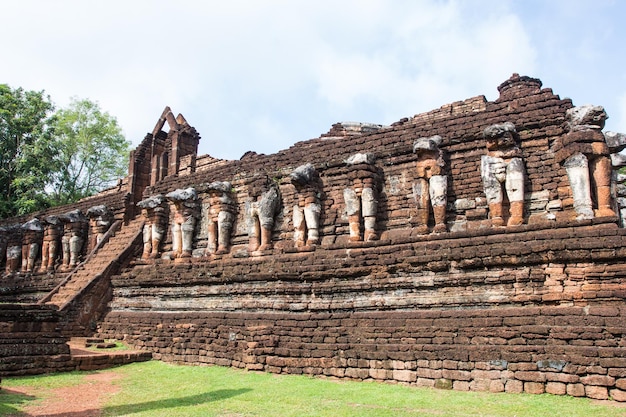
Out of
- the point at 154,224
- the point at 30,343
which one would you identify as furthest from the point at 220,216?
the point at 30,343

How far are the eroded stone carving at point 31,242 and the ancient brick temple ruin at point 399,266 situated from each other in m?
6.05

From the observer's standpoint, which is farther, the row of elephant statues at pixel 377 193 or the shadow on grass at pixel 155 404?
the row of elephant statues at pixel 377 193

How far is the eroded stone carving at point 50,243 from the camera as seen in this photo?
19.9 metres

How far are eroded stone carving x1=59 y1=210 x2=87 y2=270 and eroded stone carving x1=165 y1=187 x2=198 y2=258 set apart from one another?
5904 millimetres

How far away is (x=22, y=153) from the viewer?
1121 inches

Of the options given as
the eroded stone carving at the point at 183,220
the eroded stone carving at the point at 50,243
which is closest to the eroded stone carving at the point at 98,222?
the eroded stone carving at the point at 50,243

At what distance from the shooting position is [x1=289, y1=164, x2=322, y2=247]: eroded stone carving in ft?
39.7

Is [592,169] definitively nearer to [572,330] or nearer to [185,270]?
[572,330]

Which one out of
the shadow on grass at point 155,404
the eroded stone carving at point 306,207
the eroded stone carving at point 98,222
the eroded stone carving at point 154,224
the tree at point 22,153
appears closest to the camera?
the shadow on grass at point 155,404

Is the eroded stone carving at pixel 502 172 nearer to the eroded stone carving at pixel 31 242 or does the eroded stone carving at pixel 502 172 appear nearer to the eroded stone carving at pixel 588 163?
the eroded stone carving at pixel 588 163

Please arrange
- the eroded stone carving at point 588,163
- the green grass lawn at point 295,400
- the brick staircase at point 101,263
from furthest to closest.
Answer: the brick staircase at point 101,263 → the eroded stone carving at point 588,163 → the green grass lawn at point 295,400

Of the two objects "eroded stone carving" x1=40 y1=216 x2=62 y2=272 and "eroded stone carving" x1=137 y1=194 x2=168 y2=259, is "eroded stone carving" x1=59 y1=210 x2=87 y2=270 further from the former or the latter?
"eroded stone carving" x1=137 y1=194 x2=168 y2=259

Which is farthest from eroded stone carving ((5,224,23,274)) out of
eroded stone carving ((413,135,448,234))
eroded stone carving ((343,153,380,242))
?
eroded stone carving ((413,135,448,234))

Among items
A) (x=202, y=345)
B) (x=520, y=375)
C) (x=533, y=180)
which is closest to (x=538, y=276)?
(x=520, y=375)
